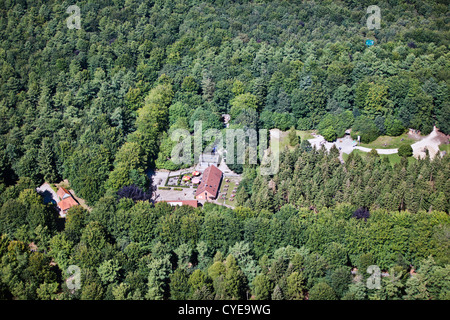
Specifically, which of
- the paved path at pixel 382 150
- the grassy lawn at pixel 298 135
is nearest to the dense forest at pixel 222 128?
the grassy lawn at pixel 298 135

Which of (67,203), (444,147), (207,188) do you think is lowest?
(67,203)

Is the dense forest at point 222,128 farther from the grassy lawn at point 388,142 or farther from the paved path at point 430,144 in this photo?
the paved path at point 430,144

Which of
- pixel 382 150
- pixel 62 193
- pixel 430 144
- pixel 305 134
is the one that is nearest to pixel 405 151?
pixel 382 150

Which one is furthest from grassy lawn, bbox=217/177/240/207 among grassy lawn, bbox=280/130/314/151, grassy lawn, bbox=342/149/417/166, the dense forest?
grassy lawn, bbox=342/149/417/166

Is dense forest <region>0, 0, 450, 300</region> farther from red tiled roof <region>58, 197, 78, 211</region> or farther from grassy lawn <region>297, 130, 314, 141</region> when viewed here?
red tiled roof <region>58, 197, 78, 211</region>

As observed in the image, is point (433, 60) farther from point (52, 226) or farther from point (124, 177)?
point (52, 226)

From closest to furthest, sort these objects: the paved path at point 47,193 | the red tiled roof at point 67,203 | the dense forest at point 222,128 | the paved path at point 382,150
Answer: the dense forest at point 222,128 < the red tiled roof at point 67,203 < the paved path at point 47,193 < the paved path at point 382,150

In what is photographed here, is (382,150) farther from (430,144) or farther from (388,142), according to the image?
(430,144)
